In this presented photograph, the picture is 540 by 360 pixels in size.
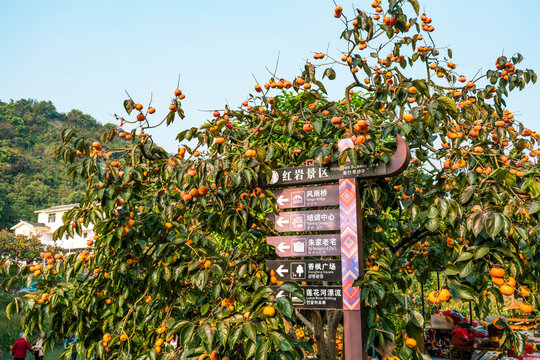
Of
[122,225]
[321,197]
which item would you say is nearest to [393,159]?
[321,197]

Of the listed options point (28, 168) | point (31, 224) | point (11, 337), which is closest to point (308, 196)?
point (11, 337)

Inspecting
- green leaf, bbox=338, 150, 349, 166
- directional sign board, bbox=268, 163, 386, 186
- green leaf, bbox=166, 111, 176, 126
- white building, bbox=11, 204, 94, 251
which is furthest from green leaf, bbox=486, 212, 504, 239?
white building, bbox=11, 204, 94, 251

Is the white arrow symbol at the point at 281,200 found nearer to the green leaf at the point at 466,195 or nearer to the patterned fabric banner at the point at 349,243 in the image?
the patterned fabric banner at the point at 349,243

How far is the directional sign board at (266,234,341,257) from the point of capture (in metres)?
2.07

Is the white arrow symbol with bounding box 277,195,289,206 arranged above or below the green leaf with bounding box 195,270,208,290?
above

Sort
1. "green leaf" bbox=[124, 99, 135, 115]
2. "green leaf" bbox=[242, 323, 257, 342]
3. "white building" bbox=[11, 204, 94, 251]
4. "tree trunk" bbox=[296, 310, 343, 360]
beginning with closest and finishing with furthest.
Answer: "green leaf" bbox=[242, 323, 257, 342] → "green leaf" bbox=[124, 99, 135, 115] → "tree trunk" bbox=[296, 310, 343, 360] → "white building" bbox=[11, 204, 94, 251]

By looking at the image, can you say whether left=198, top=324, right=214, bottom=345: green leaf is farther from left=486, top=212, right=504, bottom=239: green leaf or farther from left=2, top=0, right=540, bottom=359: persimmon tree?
left=486, top=212, right=504, bottom=239: green leaf

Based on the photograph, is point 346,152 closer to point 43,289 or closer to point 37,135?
point 43,289

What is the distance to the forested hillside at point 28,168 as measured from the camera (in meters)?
32.0

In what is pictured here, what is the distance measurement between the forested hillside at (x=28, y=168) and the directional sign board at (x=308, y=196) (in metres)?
28.4

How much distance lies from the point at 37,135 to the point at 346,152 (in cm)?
4757

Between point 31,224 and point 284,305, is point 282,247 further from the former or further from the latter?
point 31,224

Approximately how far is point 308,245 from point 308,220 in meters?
0.13

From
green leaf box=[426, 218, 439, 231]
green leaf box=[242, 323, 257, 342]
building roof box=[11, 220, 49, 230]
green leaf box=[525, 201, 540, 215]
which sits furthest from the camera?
building roof box=[11, 220, 49, 230]
